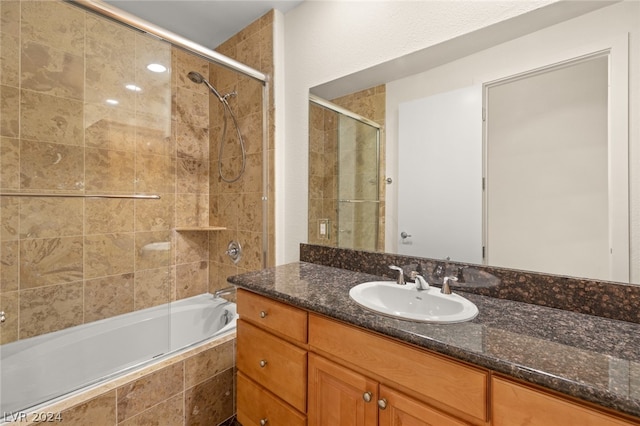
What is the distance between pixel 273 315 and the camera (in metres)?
1.14

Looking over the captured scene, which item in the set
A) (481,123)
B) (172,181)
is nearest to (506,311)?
(481,123)

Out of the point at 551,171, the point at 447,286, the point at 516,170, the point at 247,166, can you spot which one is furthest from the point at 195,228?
the point at 551,171

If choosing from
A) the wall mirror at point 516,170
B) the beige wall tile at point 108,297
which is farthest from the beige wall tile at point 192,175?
the wall mirror at point 516,170

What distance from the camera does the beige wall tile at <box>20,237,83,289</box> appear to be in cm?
151

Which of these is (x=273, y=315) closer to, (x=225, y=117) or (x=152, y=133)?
(x=152, y=133)

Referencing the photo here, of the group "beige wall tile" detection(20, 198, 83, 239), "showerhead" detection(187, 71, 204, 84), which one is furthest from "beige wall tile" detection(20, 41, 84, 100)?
"showerhead" detection(187, 71, 204, 84)

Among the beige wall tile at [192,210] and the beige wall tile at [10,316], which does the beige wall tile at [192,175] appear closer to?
the beige wall tile at [192,210]

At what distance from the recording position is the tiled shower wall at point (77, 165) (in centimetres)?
148

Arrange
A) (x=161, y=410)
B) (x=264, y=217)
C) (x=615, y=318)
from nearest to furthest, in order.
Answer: (x=615, y=318)
(x=161, y=410)
(x=264, y=217)

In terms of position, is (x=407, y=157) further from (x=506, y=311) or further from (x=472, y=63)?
(x=506, y=311)

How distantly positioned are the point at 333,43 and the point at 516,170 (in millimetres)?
1214

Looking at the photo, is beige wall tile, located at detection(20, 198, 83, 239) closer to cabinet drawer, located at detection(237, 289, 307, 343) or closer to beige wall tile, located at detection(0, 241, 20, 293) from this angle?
beige wall tile, located at detection(0, 241, 20, 293)

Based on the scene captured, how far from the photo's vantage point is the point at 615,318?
88cm

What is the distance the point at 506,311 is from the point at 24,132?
248cm
